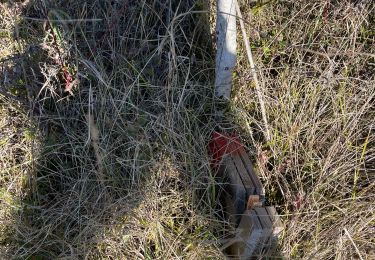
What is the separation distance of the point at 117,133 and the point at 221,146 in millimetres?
498

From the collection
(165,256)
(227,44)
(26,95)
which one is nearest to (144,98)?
(227,44)

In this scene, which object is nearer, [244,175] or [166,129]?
[244,175]

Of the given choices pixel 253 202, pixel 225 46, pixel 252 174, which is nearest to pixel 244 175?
pixel 252 174

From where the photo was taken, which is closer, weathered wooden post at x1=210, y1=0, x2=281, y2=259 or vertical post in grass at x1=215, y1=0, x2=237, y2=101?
weathered wooden post at x1=210, y1=0, x2=281, y2=259

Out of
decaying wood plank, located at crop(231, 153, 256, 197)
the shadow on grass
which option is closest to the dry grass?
the shadow on grass

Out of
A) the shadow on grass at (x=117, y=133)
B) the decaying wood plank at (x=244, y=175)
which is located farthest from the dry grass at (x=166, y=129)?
the decaying wood plank at (x=244, y=175)

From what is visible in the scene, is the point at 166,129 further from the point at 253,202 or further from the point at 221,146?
the point at 253,202

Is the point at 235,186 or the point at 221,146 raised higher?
the point at 221,146

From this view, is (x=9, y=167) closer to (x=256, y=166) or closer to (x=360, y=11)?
(x=256, y=166)

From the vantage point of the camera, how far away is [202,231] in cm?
167

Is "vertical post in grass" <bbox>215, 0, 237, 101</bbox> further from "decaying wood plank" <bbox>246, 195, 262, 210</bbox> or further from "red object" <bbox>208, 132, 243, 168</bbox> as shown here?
"decaying wood plank" <bbox>246, 195, 262, 210</bbox>

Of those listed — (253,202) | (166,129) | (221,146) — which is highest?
(166,129)

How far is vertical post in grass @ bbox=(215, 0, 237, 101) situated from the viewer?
1.70 m

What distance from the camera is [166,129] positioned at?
178 cm
